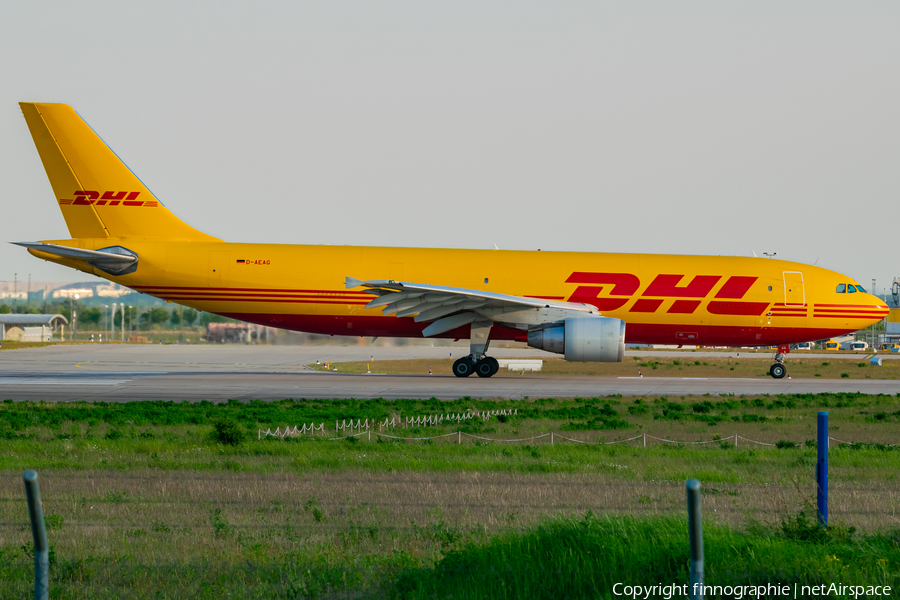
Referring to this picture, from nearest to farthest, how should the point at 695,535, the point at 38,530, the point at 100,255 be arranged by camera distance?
the point at 695,535
the point at 38,530
the point at 100,255

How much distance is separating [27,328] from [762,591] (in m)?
96.0

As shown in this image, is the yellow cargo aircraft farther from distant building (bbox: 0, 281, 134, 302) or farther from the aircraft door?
distant building (bbox: 0, 281, 134, 302)

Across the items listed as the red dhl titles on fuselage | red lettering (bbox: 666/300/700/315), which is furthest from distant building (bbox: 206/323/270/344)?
red lettering (bbox: 666/300/700/315)

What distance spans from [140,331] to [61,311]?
5148 cm

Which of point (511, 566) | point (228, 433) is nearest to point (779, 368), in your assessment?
point (228, 433)

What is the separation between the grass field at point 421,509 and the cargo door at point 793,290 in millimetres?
11801

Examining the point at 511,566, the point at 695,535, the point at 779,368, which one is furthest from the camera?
the point at 779,368

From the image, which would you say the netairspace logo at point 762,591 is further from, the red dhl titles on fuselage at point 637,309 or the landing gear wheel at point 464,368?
the landing gear wheel at point 464,368

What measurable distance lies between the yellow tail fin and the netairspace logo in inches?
1055

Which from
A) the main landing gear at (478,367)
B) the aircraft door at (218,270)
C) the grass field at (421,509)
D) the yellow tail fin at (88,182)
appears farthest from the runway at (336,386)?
the grass field at (421,509)

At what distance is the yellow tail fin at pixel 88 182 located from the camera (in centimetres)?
2862

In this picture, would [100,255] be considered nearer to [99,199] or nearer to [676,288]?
[99,199]

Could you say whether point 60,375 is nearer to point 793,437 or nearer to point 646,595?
point 793,437

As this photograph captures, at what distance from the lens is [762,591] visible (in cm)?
565
